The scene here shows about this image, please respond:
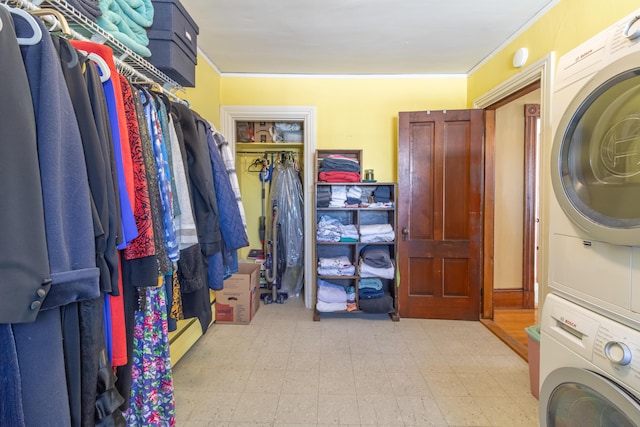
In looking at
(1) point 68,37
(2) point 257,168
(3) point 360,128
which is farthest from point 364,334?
(1) point 68,37

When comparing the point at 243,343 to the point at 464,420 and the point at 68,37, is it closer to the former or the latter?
the point at 464,420

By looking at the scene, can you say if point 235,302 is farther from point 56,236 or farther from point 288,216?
point 56,236

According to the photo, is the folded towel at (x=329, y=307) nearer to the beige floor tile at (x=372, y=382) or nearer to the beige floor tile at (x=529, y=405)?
the beige floor tile at (x=372, y=382)

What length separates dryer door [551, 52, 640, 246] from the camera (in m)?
0.84

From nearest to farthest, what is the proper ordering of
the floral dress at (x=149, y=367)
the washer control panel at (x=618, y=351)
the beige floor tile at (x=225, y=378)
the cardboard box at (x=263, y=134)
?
the washer control panel at (x=618, y=351)
the floral dress at (x=149, y=367)
the beige floor tile at (x=225, y=378)
the cardboard box at (x=263, y=134)

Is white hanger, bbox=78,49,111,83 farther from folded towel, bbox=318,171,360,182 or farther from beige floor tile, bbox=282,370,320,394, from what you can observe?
folded towel, bbox=318,171,360,182

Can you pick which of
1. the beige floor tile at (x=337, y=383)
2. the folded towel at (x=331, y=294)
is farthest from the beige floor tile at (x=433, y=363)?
the folded towel at (x=331, y=294)

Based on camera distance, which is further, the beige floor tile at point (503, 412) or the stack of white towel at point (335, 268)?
the stack of white towel at point (335, 268)

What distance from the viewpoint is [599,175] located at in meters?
0.96

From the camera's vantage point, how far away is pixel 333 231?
9.08 feet

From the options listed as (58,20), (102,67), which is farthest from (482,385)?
(58,20)

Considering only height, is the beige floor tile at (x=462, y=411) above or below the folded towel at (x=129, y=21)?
below

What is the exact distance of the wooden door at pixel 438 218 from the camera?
271 centimetres

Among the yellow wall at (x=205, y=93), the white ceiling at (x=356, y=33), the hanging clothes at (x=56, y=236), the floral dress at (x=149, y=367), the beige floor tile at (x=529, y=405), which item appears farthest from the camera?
the yellow wall at (x=205, y=93)
